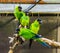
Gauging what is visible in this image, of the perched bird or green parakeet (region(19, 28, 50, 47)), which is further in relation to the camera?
the perched bird

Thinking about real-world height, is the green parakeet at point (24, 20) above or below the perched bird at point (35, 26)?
above

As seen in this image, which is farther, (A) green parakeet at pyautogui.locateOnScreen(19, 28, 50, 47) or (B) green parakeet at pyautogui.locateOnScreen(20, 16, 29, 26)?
(B) green parakeet at pyautogui.locateOnScreen(20, 16, 29, 26)

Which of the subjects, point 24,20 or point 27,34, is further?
point 24,20

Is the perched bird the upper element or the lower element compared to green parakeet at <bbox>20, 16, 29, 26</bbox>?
lower

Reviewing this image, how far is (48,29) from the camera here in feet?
8.83

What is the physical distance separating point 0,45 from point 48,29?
0.49 metres

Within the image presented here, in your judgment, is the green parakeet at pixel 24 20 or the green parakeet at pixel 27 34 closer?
the green parakeet at pixel 27 34

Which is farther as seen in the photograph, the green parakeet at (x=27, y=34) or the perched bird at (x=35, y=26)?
the perched bird at (x=35, y=26)

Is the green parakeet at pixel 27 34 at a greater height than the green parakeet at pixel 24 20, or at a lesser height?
lesser

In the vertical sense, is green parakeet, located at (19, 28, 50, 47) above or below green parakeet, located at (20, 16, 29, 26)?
below

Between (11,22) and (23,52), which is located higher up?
(11,22)

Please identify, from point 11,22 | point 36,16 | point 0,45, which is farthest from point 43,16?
point 0,45

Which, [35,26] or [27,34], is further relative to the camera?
[35,26]

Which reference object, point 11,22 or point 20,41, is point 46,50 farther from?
point 20,41
